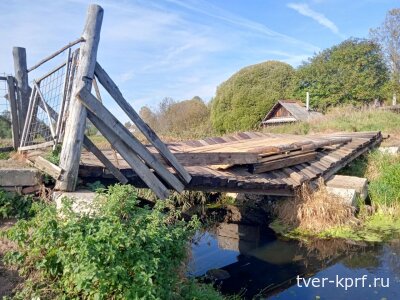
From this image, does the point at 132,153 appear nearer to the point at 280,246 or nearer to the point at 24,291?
the point at 24,291

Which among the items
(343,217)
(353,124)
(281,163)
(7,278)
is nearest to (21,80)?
(7,278)

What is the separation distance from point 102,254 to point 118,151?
2143 millimetres

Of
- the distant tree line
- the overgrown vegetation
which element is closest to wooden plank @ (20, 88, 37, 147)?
the overgrown vegetation

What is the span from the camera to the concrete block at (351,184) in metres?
8.39

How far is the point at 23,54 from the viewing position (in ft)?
21.8

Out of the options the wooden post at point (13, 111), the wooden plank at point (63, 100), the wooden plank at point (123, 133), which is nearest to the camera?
the wooden plank at point (123, 133)

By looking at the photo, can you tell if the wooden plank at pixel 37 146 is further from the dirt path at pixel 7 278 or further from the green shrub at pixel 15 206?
the dirt path at pixel 7 278

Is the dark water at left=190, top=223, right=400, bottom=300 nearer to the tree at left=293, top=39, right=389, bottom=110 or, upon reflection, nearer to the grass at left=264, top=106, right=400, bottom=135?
the grass at left=264, top=106, right=400, bottom=135

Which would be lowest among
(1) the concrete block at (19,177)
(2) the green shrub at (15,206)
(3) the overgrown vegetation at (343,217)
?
(3) the overgrown vegetation at (343,217)

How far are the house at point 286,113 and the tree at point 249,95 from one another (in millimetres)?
664

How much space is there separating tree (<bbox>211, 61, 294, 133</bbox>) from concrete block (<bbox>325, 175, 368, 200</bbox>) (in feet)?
56.0

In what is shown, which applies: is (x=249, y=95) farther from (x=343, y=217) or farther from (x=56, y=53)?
(x=56, y=53)

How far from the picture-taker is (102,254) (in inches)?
109

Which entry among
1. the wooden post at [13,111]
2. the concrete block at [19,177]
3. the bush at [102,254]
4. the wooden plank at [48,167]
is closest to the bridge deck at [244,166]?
the wooden plank at [48,167]
